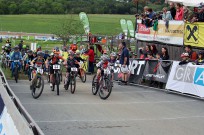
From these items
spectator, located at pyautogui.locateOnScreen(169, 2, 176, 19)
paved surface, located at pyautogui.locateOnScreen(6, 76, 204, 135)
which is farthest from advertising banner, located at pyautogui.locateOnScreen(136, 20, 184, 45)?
paved surface, located at pyautogui.locateOnScreen(6, 76, 204, 135)

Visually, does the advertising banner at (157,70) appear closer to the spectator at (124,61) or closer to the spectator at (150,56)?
the spectator at (150,56)

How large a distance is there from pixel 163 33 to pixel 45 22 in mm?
84774

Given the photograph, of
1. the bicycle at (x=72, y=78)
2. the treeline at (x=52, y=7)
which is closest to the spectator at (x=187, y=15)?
the bicycle at (x=72, y=78)

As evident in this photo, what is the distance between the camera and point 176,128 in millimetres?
10234

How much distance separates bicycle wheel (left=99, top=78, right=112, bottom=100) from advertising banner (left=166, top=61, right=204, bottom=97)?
313 cm

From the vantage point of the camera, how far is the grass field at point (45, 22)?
93.9 m

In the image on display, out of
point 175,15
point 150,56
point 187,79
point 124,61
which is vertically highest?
point 175,15

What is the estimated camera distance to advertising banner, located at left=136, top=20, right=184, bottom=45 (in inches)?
771

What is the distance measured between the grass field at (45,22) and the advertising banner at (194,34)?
71237 millimetres

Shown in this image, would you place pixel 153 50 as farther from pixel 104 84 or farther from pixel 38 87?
pixel 38 87

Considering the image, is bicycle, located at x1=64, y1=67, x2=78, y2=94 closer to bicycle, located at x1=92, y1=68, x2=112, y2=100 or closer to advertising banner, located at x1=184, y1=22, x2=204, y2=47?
bicycle, located at x1=92, y1=68, x2=112, y2=100

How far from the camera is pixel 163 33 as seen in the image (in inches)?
825

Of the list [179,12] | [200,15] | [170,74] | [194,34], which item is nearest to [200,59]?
[170,74]

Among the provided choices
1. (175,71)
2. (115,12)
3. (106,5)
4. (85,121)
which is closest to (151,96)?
(175,71)
